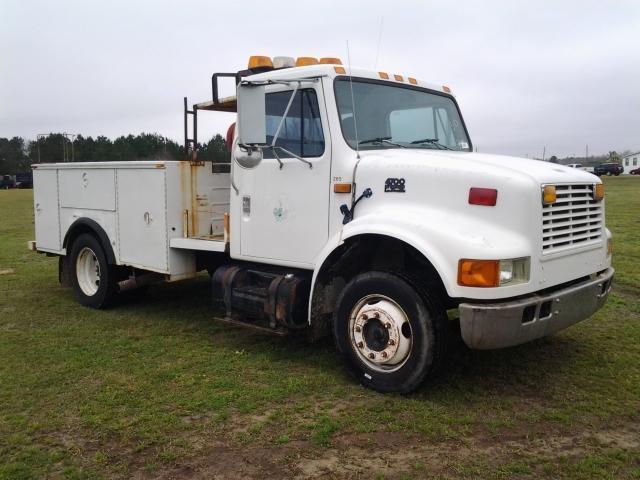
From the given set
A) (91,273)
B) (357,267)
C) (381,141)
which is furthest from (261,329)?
(91,273)

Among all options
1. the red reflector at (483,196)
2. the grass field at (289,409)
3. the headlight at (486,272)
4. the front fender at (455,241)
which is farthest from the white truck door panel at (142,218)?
the headlight at (486,272)

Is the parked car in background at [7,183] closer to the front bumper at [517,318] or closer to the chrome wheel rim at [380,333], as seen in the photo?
the chrome wheel rim at [380,333]

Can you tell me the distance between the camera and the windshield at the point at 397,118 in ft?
16.4

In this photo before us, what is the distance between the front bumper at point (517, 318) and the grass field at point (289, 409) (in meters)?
0.55

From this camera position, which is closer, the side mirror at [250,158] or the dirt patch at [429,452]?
the dirt patch at [429,452]

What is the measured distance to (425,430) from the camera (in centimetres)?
393

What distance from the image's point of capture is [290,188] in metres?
5.24

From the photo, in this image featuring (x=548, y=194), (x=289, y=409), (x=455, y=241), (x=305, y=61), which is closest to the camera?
(x=455, y=241)

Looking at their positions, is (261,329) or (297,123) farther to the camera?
(261,329)

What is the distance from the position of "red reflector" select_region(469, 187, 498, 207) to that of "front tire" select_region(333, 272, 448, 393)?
2.43 ft

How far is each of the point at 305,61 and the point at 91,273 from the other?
4.05 meters

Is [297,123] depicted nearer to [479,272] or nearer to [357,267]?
[357,267]

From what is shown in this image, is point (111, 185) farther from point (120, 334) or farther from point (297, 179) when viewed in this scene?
point (297, 179)

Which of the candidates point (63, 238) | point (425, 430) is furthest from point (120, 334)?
point (425, 430)
